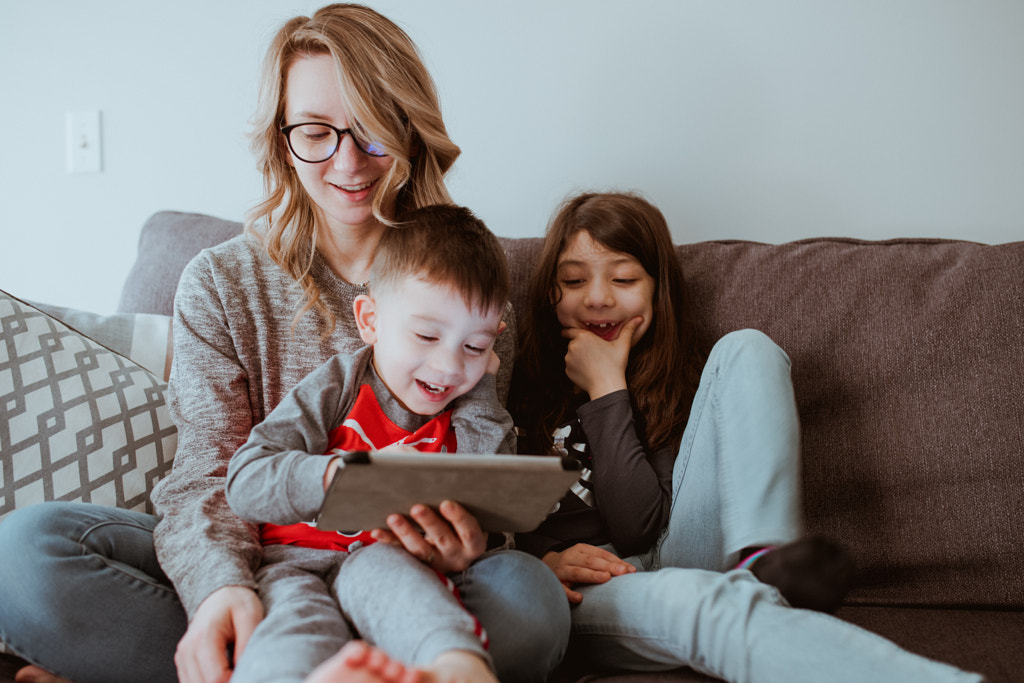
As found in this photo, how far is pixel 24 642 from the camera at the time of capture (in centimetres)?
84

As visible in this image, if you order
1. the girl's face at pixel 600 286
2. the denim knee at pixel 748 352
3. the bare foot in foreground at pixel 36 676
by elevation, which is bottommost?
the bare foot in foreground at pixel 36 676

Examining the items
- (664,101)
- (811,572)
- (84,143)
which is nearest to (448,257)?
(811,572)

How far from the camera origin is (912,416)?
1.16 m

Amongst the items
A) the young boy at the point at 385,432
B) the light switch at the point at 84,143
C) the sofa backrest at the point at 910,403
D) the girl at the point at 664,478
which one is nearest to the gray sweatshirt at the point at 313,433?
the young boy at the point at 385,432

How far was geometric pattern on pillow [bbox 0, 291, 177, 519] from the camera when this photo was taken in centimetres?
104

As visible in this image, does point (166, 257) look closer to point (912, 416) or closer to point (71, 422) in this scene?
point (71, 422)

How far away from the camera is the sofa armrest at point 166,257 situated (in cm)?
145

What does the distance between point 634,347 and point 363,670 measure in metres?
0.89

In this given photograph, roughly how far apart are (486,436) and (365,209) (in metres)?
0.41

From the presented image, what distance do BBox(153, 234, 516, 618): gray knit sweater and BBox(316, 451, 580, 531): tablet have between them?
0.22m

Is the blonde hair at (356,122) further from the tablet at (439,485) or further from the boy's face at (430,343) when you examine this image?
the tablet at (439,485)

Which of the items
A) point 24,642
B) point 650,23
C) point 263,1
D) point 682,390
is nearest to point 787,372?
point 682,390

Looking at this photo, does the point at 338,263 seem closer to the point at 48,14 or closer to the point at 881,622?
the point at 881,622

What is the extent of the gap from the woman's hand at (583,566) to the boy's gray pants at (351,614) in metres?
0.25
